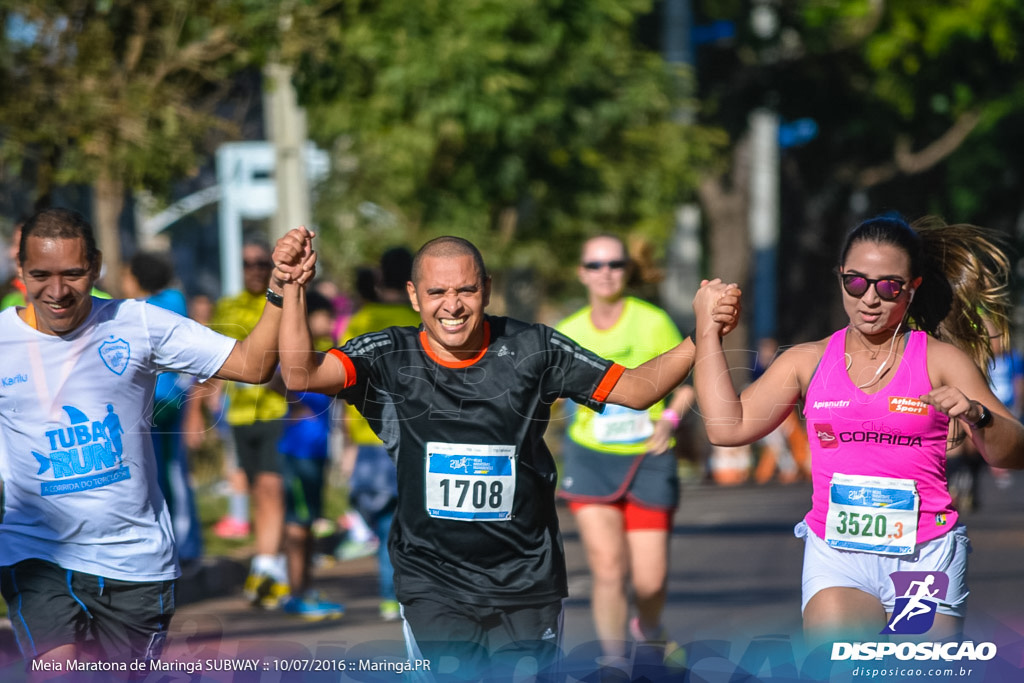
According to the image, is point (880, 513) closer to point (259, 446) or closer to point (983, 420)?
point (983, 420)

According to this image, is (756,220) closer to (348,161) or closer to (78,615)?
(348,161)

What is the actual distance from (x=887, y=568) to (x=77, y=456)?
2.36m

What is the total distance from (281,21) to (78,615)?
4.83 metres

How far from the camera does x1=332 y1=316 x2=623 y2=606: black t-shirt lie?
164 inches

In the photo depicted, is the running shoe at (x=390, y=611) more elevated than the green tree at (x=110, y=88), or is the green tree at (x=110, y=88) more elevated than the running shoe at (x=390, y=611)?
the green tree at (x=110, y=88)

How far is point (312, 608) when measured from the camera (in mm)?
8078

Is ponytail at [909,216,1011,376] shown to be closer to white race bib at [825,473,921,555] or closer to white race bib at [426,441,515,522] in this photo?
white race bib at [825,473,921,555]

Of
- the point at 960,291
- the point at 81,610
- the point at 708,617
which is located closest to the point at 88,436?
the point at 81,610

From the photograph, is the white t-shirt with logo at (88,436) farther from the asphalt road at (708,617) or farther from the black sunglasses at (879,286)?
the black sunglasses at (879,286)

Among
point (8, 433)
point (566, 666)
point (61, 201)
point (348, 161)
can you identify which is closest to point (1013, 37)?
point (348, 161)

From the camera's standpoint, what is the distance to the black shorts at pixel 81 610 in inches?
165

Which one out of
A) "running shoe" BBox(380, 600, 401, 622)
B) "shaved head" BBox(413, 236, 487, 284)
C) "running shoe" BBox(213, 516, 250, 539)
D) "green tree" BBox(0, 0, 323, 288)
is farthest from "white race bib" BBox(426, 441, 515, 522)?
"running shoe" BBox(213, 516, 250, 539)

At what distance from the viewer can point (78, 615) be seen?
13.9ft

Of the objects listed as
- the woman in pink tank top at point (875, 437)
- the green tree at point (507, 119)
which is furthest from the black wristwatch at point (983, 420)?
the green tree at point (507, 119)
